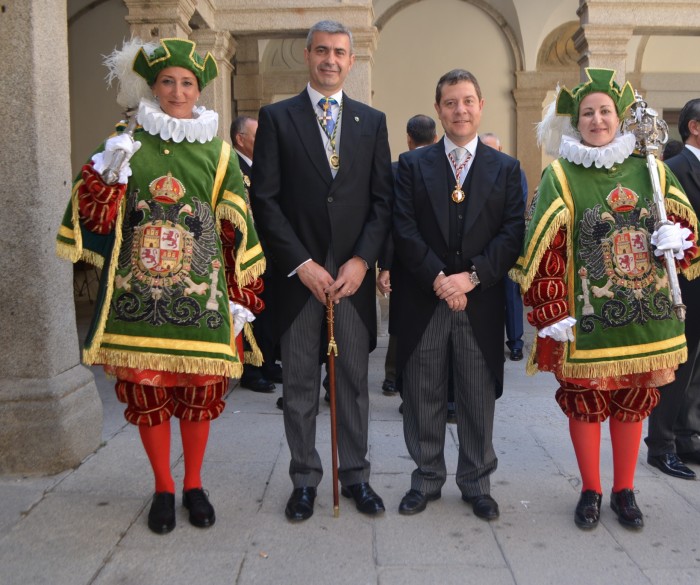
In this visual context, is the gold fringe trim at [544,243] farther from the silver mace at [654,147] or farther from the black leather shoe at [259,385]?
the black leather shoe at [259,385]

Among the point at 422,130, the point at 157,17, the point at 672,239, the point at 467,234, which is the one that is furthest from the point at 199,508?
the point at 157,17

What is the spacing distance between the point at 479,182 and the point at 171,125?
128 cm

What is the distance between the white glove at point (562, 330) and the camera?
313 cm

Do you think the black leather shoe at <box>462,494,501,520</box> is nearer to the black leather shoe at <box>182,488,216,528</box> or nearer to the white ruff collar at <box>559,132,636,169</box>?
the black leather shoe at <box>182,488,216,528</box>

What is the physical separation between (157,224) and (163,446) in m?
0.93

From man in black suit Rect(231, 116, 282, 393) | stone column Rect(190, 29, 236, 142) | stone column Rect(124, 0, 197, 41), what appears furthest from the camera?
stone column Rect(190, 29, 236, 142)

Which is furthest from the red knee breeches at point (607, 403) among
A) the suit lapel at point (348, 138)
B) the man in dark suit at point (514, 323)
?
the man in dark suit at point (514, 323)

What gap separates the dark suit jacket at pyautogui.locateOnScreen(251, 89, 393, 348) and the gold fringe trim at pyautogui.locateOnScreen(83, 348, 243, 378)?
394 millimetres

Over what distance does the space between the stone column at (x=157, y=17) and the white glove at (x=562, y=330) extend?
4539 millimetres

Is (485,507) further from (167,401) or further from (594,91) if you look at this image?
(594,91)

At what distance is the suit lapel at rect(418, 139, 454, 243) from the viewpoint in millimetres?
3307

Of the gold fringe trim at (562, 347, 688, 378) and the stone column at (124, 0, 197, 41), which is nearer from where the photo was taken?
the gold fringe trim at (562, 347, 688, 378)

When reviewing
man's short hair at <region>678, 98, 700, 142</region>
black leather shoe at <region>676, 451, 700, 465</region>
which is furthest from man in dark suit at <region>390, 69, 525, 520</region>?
black leather shoe at <region>676, 451, 700, 465</region>

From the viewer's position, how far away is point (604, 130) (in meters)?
3.23
